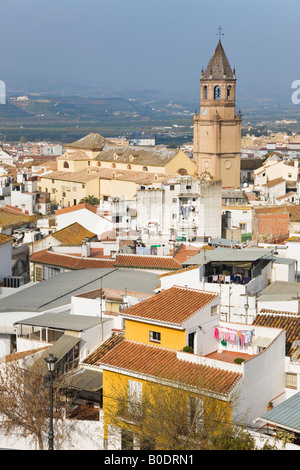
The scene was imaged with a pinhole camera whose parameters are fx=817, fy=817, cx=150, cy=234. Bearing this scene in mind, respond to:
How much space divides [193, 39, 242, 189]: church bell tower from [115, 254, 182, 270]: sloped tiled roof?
28.5 meters

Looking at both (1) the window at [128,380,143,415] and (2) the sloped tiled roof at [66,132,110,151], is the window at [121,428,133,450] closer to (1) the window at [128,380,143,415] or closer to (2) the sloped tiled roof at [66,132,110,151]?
(1) the window at [128,380,143,415]

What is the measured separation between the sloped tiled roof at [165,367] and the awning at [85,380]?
637 millimetres

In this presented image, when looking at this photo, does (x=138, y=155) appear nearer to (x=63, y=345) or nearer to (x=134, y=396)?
(x=63, y=345)

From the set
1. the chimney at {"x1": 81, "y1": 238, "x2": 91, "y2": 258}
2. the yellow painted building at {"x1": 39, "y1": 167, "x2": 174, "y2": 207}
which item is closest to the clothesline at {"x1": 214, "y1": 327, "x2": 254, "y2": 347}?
the chimney at {"x1": 81, "y1": 238, "x2": 91, "y2": 258}

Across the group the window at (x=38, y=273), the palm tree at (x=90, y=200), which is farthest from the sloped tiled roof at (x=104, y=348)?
the palm tree at (x=90, y=200)

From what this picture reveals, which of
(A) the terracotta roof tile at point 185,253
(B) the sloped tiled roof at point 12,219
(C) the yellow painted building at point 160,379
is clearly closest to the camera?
(C) the yellow painted building at point 160,379

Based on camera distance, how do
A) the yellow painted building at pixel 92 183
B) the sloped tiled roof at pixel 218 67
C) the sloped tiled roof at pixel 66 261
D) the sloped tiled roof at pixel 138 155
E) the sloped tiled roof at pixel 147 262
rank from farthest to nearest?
the sloped tiled roof at pixel 218 67 < the sloped tiled roof at pixel 138 155 < the yellow painted building at pixel 92 183 < the sloped tiled roof at pixel 66 261 < the sloped tiled roof at pixel 147 262

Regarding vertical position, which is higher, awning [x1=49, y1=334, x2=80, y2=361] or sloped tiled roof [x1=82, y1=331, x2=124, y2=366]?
awning [x1=49, y1=334, x2=80, y2=361]

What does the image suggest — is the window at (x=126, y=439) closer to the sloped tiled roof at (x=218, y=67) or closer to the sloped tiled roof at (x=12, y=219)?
the sloped tiled roof at (x=12, y=219)

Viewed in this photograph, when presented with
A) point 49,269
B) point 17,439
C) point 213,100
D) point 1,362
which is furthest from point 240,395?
point 213,100

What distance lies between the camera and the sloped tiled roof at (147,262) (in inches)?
754

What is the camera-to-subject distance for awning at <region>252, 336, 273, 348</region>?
11617mm

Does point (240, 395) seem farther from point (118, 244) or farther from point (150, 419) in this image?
point (118, 244)

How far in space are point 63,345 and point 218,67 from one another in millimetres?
38433
